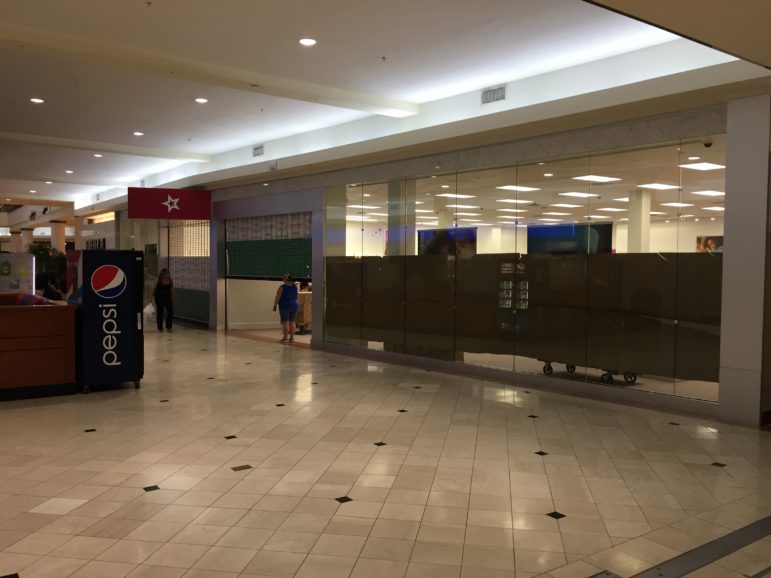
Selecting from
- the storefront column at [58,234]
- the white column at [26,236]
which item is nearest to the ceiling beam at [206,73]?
the storefront column at [58,234]

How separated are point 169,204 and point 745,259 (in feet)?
38.9

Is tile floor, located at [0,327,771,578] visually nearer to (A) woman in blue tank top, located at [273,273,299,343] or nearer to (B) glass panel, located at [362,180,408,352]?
(B) glass panel, located at [362,180,408,352]

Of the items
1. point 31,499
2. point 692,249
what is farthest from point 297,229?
point 31,499

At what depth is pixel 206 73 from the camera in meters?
7.68

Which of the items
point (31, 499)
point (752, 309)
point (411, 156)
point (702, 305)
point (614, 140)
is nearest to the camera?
point (31, 499)

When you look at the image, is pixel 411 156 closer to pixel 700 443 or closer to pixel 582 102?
pixel 582 102

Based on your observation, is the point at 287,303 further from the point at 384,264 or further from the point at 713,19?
the point at 713,19

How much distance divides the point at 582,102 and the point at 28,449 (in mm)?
6813

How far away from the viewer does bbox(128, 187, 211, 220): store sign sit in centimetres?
1387

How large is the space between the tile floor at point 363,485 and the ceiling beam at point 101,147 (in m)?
6.88

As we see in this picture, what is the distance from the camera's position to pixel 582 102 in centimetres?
716

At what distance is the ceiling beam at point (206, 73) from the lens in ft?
21.8

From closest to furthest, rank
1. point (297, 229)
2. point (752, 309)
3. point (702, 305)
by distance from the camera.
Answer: point (752, 309), point (702, 305), point (297, 229)

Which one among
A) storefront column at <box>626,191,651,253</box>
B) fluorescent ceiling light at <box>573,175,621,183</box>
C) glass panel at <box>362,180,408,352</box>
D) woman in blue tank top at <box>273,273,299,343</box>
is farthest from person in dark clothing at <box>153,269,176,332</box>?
storefront column at <box>626,191,651,253</box>
